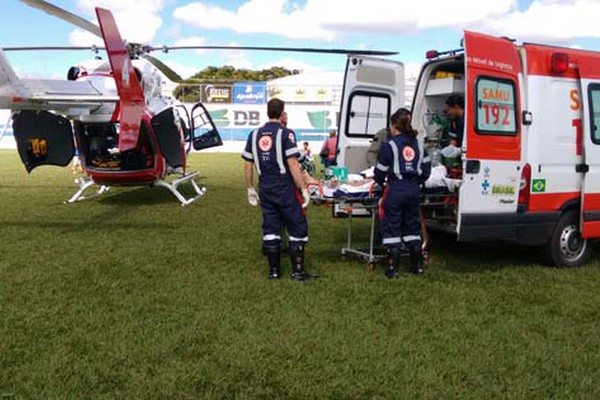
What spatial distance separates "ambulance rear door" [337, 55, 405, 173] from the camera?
7332 millimetres

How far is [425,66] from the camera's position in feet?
22.9

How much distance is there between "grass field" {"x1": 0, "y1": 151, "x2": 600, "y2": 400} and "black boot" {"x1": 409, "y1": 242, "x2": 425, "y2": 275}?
13 centimetres

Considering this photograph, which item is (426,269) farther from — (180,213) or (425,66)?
(180,213)

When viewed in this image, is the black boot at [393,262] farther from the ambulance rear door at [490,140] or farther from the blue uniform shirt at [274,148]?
the blue uniform shirt at [274,148]

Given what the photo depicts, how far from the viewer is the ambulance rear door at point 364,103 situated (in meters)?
A: 7.33

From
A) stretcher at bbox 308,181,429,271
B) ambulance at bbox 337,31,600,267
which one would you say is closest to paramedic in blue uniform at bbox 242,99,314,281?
stretcher at bbox 308,181,429,271

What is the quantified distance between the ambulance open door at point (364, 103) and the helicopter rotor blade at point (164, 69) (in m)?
5.17

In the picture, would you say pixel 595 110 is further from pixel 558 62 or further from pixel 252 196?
pixel 252 196

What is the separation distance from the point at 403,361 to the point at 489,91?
322cm

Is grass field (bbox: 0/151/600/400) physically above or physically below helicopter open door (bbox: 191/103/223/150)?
below

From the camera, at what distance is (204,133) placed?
44.7 ft

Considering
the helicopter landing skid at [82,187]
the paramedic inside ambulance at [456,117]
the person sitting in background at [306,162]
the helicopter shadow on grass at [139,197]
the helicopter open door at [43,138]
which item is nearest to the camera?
the person sitting in background at [306,162]

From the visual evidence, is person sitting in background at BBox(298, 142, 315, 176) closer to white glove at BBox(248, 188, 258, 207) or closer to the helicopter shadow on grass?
white glove at BBox(248, 188, 258, 207)

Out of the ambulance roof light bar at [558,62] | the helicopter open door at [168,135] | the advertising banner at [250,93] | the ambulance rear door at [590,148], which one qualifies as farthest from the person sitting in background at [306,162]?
the advertising banner at [250,93]
